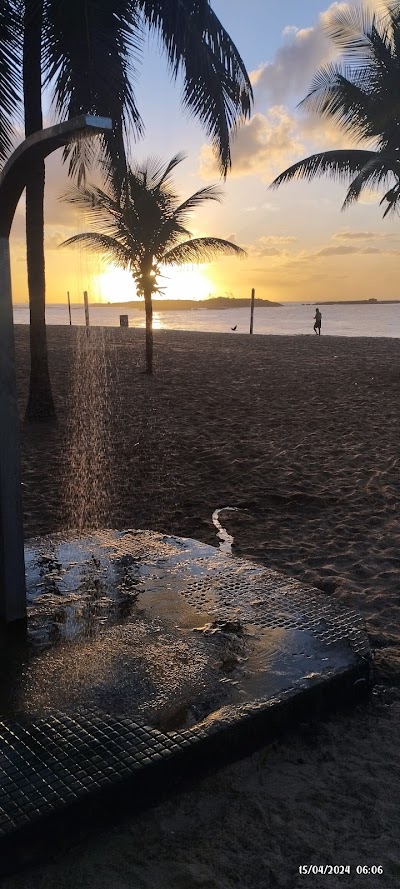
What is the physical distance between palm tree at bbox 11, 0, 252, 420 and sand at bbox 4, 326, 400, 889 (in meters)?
2.44

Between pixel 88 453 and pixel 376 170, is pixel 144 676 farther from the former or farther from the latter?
pixel 376 170

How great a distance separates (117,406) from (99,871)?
944 cm

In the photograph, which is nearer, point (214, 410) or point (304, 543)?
point (304, 543)

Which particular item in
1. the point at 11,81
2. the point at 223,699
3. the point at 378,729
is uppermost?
the point at 11,81

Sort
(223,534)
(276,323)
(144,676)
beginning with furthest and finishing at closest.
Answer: (276,323), (223,534), (144,676)

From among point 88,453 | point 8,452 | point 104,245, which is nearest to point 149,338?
point 104,245

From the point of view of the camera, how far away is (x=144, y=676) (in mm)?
2824

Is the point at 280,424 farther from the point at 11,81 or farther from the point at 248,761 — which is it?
the point at 248,761

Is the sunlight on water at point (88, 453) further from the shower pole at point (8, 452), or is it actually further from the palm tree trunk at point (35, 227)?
the shower pole at point (8, 452)

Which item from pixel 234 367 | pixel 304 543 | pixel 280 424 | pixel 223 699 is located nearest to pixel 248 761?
pixel 223 699

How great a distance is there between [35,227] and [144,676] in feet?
25.1

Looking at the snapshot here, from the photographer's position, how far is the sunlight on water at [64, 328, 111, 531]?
5.88 metres

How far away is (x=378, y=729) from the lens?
2.82 meters

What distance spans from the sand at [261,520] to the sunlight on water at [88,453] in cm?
3
